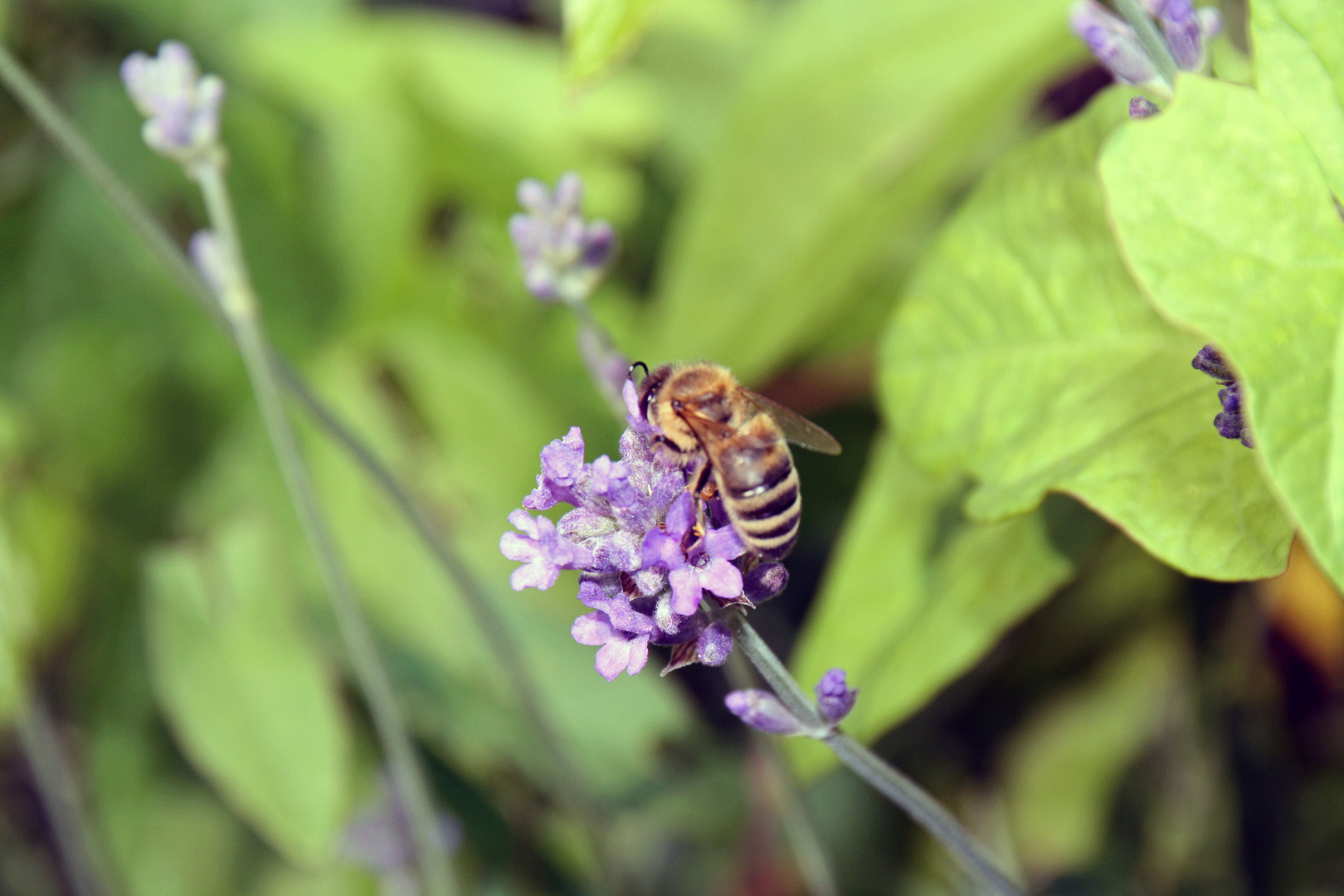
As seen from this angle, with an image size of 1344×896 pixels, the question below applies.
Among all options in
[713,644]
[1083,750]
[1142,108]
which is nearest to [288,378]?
[713,644]

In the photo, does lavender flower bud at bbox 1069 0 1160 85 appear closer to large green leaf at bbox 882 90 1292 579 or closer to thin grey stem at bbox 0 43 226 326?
large green leaf at bbox 882 90 1292 579

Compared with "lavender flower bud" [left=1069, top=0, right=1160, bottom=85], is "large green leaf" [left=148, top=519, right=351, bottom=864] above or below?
below

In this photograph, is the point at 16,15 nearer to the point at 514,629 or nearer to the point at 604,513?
the point at 514,629

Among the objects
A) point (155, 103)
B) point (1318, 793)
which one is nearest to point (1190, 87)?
point (155, 103)

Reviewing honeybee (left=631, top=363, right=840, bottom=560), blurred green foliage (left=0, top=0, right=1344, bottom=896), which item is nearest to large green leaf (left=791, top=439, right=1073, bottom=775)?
blurred green foliage (left=0, top=0, right=1344, bottom=896)

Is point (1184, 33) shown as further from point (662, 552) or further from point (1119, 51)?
point (662, 552)

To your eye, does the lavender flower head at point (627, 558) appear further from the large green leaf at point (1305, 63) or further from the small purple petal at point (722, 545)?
the large green leaf at point (1305, 63)
